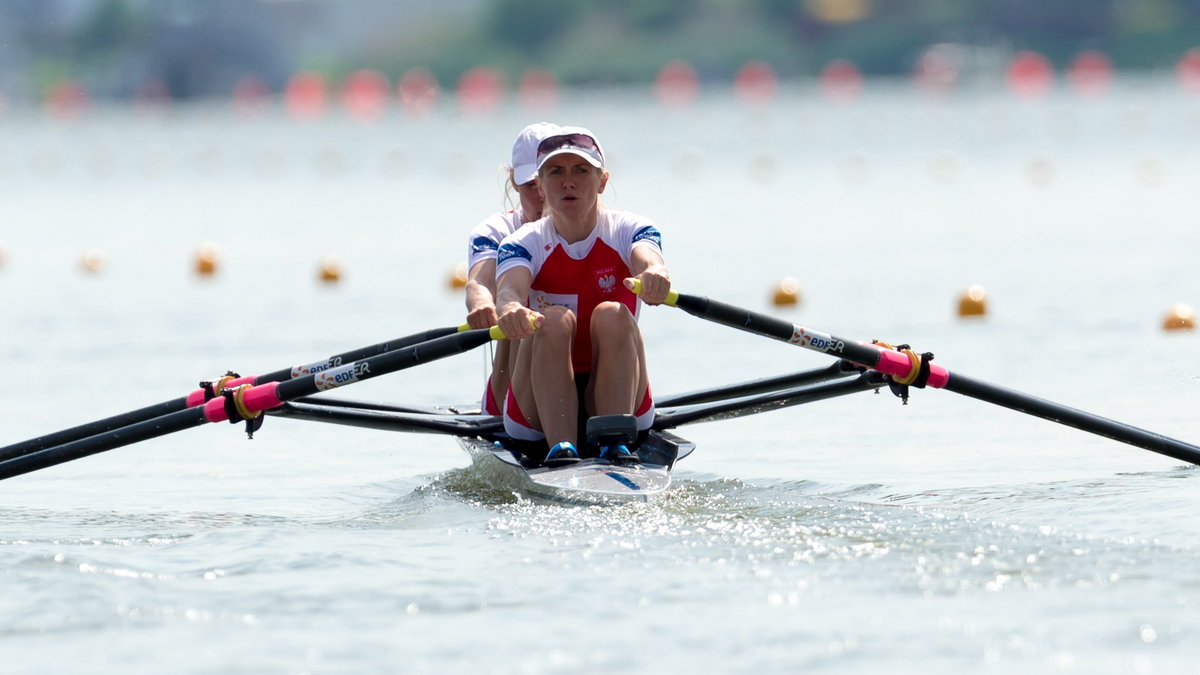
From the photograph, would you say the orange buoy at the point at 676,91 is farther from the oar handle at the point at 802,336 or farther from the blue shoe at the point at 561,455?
the blue shoe at the point at 561,455

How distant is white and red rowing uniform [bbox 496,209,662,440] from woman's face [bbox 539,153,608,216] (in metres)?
0.15

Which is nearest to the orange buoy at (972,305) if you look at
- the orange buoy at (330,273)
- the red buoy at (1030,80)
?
the orange buoy at (330,273)

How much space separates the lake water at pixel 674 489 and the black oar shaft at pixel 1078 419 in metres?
0.12

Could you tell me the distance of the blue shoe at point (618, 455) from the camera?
7000 mm

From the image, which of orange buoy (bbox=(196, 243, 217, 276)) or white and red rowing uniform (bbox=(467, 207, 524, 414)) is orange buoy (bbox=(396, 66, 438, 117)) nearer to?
orange buoy (bbox=(196, 243, 217, 276))

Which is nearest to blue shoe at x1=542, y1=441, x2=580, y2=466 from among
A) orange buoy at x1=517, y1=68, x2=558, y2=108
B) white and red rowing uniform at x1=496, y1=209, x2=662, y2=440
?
white and red rowing uniform at x1=496, y1=209, x2=662, y2=440

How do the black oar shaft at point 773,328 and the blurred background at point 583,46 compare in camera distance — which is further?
the blurred background at point 583,46

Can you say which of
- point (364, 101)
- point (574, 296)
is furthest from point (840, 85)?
point (574, 296)

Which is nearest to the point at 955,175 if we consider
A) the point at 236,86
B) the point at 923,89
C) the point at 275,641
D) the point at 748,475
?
the point at 748,475

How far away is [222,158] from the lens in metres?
37.9

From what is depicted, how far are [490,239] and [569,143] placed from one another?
850 mm

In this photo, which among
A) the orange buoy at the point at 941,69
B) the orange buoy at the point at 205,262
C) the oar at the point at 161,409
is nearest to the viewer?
the oar at the point at 161,409

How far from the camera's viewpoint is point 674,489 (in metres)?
7.16

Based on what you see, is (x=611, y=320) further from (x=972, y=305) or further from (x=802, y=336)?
(x=972, y=305)
